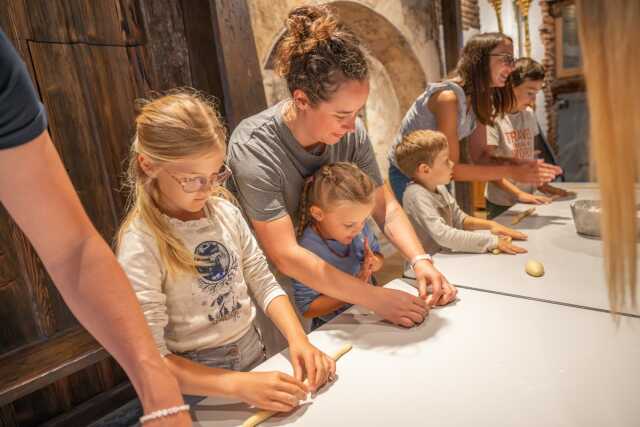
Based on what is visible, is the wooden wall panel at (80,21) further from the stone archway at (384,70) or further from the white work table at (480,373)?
the stone archway at (384,70)

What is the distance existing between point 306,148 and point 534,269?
910 mm

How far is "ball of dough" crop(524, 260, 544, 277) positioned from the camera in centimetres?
148

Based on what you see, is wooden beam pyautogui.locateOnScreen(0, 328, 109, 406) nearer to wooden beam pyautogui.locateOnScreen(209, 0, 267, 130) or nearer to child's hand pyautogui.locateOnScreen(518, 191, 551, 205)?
wooden beam pyautogui.locateOnScreen(209, 0, 267, 130)

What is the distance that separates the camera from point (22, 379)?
1440 millimetres

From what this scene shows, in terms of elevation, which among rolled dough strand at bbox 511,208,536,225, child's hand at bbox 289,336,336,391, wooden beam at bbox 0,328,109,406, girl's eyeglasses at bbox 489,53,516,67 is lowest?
wooden beam at bbox 0,328,109,406

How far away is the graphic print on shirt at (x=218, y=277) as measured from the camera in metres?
1.15

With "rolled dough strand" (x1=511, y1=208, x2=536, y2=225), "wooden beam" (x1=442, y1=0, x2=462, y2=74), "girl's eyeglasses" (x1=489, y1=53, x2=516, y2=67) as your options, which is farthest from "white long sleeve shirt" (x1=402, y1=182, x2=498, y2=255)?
"wooden beam" (x1=442, y1=0, x2=462, y2=74)

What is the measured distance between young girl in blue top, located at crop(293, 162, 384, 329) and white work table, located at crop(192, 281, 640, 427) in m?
0.30

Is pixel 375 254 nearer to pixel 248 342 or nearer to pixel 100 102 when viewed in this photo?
pixel 248 342

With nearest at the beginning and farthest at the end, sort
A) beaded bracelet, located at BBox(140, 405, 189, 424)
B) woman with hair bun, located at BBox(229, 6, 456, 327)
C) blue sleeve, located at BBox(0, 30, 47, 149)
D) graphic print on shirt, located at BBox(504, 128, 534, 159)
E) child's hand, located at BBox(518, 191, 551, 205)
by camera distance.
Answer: blue sleeve, located at BBox(0, 30, 47, 149) → beaded bracelet, located at BBox(140, 405, 189, 424) → woman with hair bun, located at BBox(229, 6, 456, 327) → child's hand, located at BBox(518, 191, 551, 205) → graphic print on shirt, located at BBox(504, 128, 534, 159)

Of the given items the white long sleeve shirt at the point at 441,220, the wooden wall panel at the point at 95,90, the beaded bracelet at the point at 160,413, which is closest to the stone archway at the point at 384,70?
the wooden wall panel at the point at 95,90

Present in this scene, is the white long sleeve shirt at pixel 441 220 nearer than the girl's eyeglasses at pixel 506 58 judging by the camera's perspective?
Yes

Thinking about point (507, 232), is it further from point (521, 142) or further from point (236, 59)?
point (236, 59)

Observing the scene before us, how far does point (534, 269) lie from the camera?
4.89 feet
